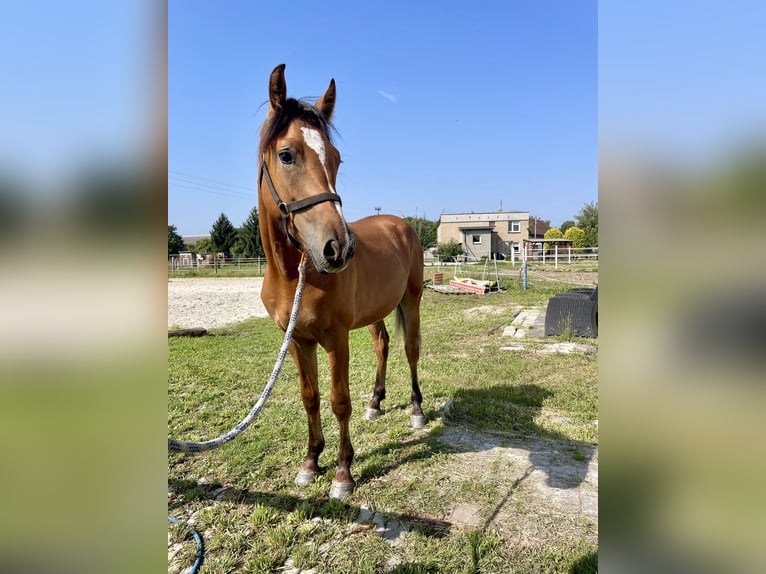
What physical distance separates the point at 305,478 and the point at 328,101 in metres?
2.67

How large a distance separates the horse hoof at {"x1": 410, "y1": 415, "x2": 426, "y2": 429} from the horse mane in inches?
106

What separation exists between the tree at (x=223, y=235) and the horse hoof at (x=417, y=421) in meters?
49.4

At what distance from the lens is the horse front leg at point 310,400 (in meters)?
2.86

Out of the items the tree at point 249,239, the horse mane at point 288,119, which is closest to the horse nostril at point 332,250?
the horse mane at point 288,119

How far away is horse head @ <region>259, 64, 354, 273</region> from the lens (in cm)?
193

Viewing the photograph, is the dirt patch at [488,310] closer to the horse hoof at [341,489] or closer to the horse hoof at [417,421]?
the horse hoof at [417,421]

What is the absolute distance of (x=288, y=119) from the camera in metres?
2.19

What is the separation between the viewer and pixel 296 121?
7.15 feet

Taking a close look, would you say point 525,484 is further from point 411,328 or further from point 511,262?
point 511,262

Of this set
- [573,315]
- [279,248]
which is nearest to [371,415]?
[279,248]

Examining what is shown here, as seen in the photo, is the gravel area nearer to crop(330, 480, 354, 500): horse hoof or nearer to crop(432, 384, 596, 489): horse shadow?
crop(432, 384, 596, 489): horse shadow

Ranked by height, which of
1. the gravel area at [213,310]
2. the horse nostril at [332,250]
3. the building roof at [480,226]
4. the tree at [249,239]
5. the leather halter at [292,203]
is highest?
the building roof at [480,226]
